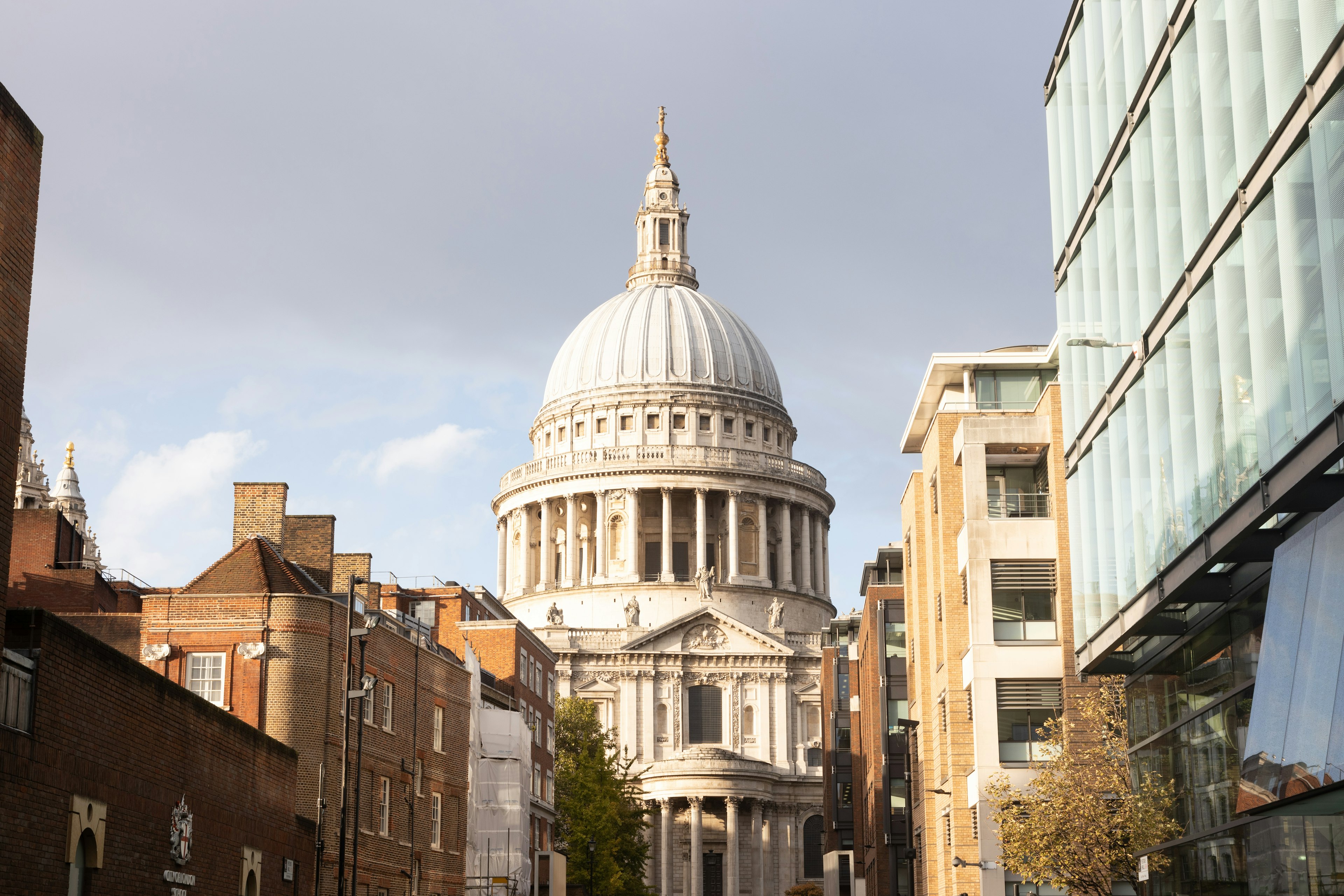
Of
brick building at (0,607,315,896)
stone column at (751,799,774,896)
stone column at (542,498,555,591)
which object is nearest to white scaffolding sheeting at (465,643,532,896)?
brick building at (0,607,315,896)

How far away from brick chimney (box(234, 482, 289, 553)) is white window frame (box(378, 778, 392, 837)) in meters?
7.22

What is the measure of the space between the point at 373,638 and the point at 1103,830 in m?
21.4

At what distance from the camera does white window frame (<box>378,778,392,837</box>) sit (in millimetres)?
50500

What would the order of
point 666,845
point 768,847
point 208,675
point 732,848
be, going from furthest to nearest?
point 768,847 < point 666,845 < point 732,848 < point 208,675

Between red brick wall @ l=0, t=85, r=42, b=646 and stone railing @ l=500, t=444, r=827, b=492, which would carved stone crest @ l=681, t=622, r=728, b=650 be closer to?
stone railing @ l=500, t=444, r=827, b=492

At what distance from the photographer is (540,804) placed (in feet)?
250

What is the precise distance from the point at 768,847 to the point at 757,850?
1274mm

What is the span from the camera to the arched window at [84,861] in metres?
27.0

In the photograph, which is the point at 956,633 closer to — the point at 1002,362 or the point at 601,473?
the point at 1002,362

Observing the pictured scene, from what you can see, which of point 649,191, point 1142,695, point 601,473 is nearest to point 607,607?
point 601,473

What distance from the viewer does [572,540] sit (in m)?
144

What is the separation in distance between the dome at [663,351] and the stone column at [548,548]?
11368 mm

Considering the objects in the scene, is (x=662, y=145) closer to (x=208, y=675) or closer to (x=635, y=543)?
(x=635, y=543)

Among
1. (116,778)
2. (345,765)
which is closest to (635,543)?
(345,765)
